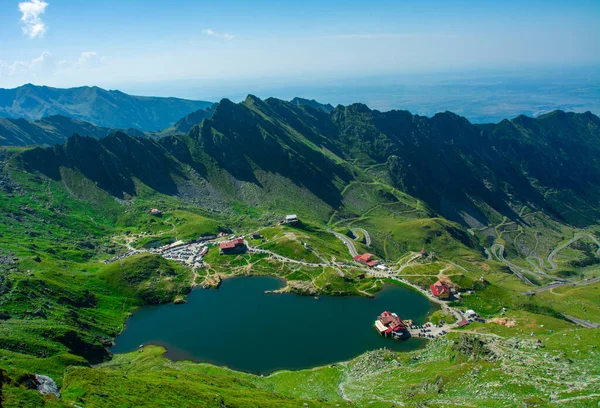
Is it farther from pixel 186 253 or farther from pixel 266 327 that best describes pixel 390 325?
pixel 186 253

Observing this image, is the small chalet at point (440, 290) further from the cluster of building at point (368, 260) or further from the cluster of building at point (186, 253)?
the cluster of building at point (186, 253)

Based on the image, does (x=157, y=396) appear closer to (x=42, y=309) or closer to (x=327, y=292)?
(x=42, y=309)

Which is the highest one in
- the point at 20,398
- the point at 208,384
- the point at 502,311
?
the point at 20,398

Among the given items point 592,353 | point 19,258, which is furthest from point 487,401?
point 19,258

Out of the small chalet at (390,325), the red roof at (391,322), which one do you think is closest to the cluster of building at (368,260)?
the red roof at (391,322)

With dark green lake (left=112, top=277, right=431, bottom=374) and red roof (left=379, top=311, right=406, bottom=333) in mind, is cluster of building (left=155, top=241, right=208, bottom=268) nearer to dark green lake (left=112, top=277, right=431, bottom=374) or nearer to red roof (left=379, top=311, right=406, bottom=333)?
dark green lake (left=112, top=277, right=431, bottom=374)
